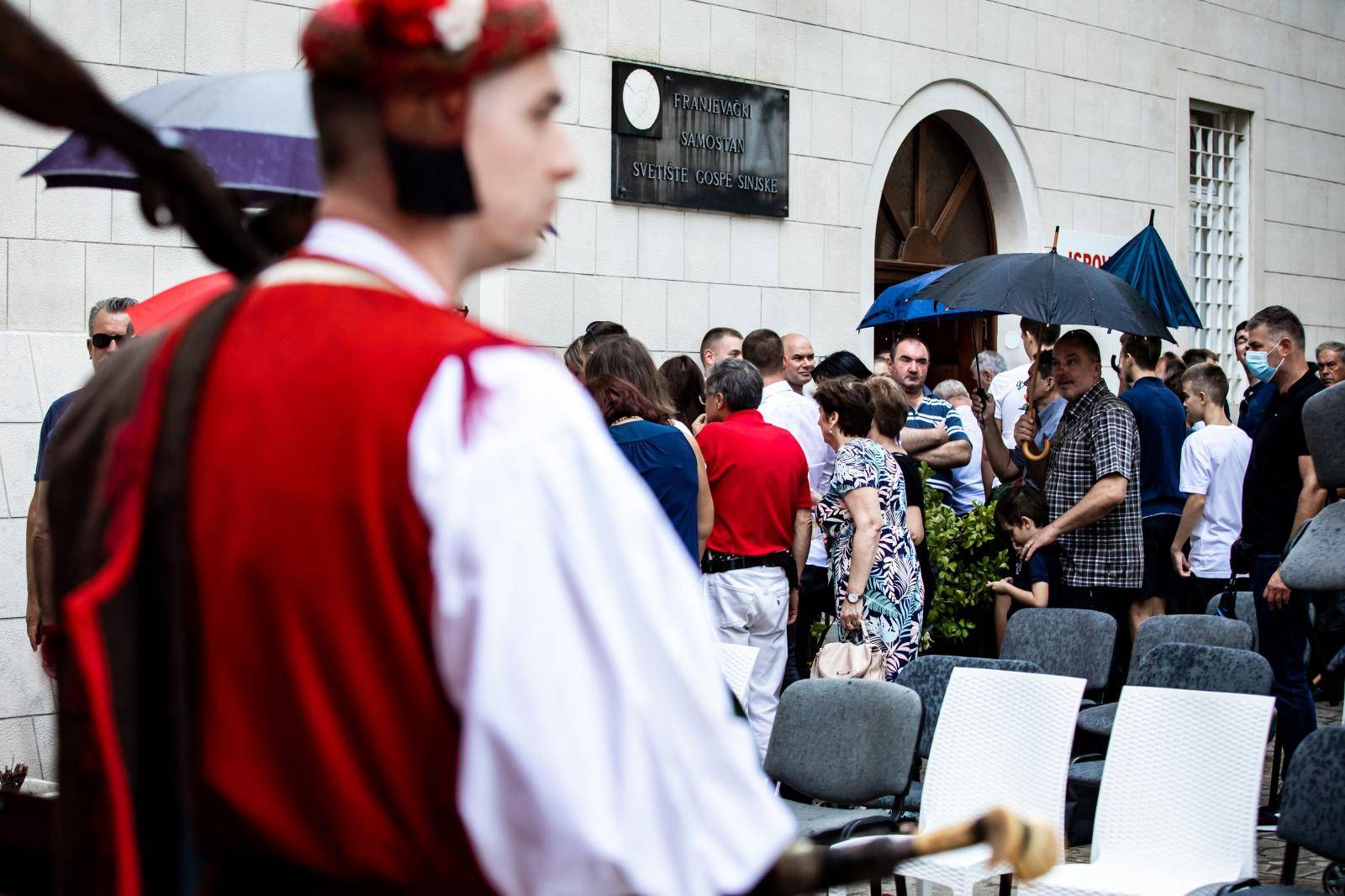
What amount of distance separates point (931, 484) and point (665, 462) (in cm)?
282

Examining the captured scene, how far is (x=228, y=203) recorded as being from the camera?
1.59 metres

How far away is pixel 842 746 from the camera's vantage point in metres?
4.93

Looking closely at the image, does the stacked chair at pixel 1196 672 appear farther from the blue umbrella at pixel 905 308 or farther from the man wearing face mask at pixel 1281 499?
the blue umbrella at pixel 905 308

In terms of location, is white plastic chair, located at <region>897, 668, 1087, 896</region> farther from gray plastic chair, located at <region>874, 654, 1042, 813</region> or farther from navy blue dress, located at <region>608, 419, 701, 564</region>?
navy blue dress, located at <region>608, 419, 701, 564</region>

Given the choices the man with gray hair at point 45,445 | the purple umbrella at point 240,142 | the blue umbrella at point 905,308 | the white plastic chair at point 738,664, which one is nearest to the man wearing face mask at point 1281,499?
the white plastic chair at point 738,664

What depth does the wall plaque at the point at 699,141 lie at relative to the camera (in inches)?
390

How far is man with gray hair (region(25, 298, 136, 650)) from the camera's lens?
5.57m

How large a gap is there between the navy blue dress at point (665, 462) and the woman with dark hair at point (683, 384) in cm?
161

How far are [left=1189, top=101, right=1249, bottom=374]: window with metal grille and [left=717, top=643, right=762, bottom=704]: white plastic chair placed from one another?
433 inches

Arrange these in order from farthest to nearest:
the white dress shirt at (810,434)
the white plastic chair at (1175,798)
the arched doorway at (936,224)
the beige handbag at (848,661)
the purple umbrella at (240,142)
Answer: the arched doorway at (936,224), the white dress shirt at (810,434), the beige handbag at (848,661), the white plastic chair at (1175,798), the purple umbrella at (240,142)

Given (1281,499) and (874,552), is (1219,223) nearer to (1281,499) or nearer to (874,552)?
(1281,499)

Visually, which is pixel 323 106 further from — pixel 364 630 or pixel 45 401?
pixel 45 401

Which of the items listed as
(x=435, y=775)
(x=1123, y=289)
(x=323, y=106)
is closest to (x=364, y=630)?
(x=435, y=775)

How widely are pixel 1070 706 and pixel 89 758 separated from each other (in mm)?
3747
